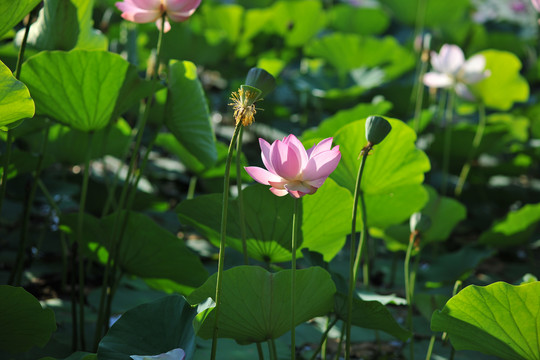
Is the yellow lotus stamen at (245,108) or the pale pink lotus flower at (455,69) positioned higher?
the yellow lotus stamen at (245,108)

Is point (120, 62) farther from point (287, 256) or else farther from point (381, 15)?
point (381, 15)

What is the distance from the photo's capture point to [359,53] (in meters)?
2.40

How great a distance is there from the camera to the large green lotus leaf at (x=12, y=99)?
0.74 m

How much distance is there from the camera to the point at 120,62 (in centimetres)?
96

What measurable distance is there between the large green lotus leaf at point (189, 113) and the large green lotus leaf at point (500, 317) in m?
0.54

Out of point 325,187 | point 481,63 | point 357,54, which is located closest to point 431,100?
point 357,54

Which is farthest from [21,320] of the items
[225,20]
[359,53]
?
[225,20]

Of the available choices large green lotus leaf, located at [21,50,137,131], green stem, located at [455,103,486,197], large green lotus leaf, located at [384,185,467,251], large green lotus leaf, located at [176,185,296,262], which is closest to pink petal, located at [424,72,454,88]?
green stem, located at [455,103,486,197]

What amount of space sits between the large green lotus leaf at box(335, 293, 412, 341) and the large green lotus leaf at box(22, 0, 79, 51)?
688mm

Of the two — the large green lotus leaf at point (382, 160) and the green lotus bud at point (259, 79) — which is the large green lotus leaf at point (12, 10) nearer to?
the green lotus bud at point (259, 79)

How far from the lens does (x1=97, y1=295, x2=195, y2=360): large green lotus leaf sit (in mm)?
770

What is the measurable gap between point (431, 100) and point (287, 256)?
162 centimetres

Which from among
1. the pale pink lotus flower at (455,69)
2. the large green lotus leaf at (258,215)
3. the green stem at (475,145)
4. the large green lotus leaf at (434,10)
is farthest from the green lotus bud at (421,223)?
the large green lotus leaf at (434,10)

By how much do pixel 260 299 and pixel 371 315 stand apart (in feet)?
0.63
